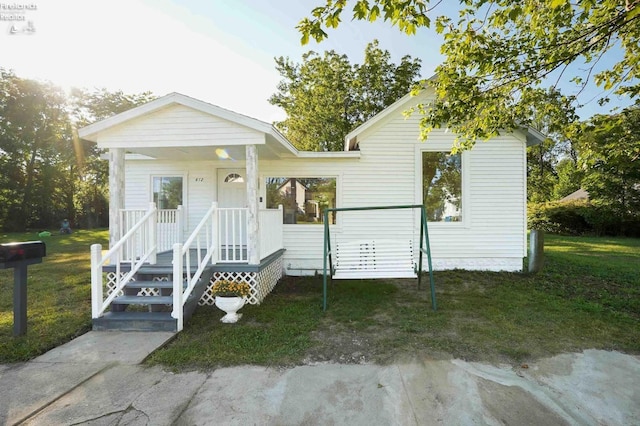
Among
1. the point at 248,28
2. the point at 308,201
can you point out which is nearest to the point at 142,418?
the point at 308,201

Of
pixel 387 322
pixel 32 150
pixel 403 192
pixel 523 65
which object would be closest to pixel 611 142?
pixel 523 65

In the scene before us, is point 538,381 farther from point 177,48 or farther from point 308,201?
point 177,48

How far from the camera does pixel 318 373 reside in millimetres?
2879

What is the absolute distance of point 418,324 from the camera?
4.14 m

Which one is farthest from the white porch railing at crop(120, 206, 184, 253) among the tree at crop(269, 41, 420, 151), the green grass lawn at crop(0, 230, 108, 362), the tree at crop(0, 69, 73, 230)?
the tree at crop(0, 69, 73, 230)

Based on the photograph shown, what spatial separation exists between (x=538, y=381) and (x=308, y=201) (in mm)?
5506

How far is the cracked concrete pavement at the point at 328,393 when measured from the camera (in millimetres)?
2254

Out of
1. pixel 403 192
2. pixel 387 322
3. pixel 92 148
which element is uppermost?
pixel 92 148

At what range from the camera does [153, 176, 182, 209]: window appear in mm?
7590

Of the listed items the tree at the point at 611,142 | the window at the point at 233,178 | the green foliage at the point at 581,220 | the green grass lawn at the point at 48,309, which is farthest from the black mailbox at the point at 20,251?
the green foliage at the point at 581,220

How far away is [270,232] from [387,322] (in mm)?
2920

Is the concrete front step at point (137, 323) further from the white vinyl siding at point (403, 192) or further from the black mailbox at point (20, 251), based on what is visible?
the white vinyl siding at point (403, 192)

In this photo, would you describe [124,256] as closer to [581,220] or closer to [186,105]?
[186,105]

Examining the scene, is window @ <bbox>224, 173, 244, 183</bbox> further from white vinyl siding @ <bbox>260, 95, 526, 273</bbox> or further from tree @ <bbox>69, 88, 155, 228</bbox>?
tree @ <bbox>69, 88, 155, 228</bbox>
